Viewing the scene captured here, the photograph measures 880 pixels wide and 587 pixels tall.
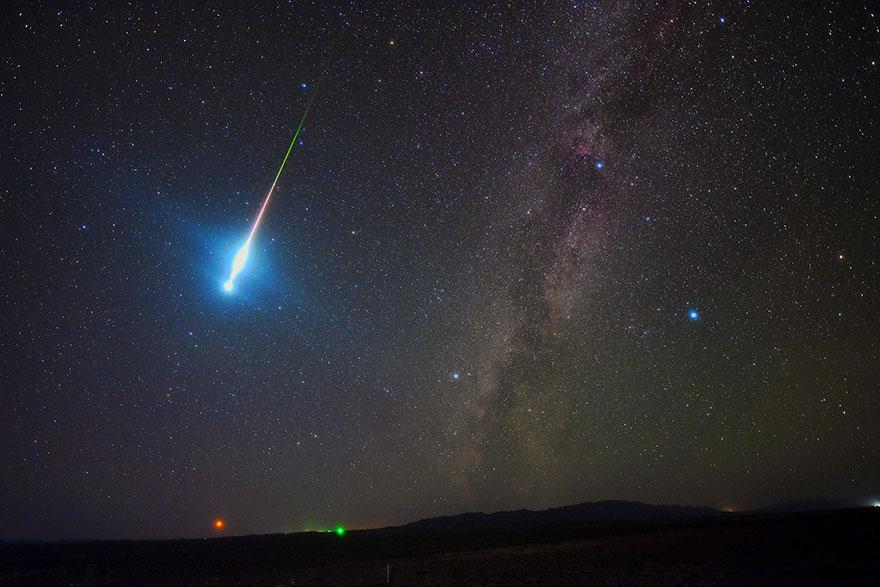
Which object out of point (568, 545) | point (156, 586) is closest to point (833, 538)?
point (568, 545)

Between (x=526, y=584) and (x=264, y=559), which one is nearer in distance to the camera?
(x=526, y=584)

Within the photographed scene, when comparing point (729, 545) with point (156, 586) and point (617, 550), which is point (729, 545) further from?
point (156, 586)

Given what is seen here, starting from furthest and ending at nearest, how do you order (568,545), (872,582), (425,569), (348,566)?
(568,545) < (348,566) < (425,569) < (872,582)

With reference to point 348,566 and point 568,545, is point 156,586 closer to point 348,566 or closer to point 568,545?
point 348,566

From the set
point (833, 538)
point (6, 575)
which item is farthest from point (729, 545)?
point (6, 575)

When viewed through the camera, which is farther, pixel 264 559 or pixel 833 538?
pixel 264 559

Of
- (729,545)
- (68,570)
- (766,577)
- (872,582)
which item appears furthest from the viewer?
(68,570)

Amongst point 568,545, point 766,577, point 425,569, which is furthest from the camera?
point 568,545

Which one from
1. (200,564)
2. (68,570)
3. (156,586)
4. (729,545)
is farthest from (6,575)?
(729,545)

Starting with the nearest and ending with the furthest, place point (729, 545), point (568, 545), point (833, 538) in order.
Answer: point (833, 538) < point (729, 545) < point (568, 545)
